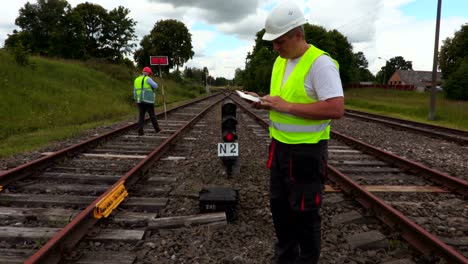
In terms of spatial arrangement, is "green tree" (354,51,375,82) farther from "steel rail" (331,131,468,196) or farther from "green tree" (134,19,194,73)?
"steel rail" (331,131,468,196)

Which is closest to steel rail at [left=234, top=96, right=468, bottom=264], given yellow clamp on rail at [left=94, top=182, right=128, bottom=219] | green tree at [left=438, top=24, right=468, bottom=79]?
yellow clamp on rail at [left=94, top=182, right=128, bottom=219]

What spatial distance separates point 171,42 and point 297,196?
221 feet

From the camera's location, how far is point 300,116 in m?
2.19

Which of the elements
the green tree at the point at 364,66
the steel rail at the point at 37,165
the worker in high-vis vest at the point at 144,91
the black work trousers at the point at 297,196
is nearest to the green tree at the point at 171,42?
the worker in high-vis vest at the point at 144,91

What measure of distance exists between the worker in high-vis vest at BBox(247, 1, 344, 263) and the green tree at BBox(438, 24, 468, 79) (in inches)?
2804

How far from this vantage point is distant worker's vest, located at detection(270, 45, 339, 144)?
7.28 ft

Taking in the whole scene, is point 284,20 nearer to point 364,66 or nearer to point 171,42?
point 171,42

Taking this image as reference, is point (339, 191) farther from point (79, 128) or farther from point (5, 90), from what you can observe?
point (5, 90)

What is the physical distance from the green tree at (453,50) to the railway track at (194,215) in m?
68.4

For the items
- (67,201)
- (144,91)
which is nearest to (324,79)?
(67,201)

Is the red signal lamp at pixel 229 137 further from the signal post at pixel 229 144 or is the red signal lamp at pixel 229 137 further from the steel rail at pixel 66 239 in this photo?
the steel rail at pixel 66 239

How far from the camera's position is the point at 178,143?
8734mm

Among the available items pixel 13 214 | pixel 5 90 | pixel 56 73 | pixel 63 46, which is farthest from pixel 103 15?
pixel 13 214

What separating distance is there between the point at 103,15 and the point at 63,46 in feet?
39.1
